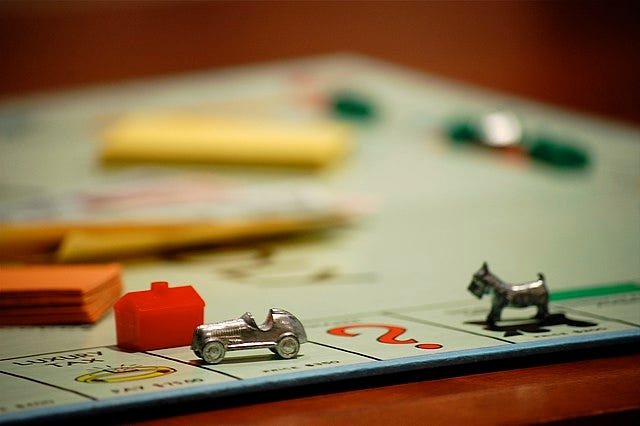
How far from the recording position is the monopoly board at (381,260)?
56 centimetres

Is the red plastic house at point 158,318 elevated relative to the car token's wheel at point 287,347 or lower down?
elevated

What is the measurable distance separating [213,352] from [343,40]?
2094 millimetres

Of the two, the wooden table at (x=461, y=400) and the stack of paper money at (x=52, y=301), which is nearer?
the wooden table at (x=461, y=400)

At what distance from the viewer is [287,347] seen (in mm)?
570

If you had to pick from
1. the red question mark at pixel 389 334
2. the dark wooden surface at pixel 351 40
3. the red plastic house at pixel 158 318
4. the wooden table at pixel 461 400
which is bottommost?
the wooden table at pixel 461 400

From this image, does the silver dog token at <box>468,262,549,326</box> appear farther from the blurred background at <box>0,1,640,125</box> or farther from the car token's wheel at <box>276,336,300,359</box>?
the blurred background at <box>0,1,640,125</box>

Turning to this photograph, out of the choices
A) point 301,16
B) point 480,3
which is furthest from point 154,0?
point 480,3

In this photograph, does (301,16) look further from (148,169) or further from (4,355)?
(4,355)

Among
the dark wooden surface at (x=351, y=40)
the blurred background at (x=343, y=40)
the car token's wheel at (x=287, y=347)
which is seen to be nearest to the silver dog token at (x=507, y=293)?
the car token's wheel at (x=287, y=347)

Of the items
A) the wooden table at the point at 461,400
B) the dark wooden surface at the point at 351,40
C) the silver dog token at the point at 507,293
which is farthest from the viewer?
the dark wooden surface at the point at 351,40

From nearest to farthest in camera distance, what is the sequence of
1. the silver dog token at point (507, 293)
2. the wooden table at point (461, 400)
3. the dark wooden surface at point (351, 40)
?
the wooden table at point (461, 400), the silver dog token at point (507, 293), the dark wooden surface at point (351, 40)

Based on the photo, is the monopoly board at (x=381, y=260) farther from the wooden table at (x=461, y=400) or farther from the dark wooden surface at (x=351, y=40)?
the dark wooden surface at (x=351, y=40)

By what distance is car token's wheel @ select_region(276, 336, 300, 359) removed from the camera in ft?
1.86

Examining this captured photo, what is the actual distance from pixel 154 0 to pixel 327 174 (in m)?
1.98
